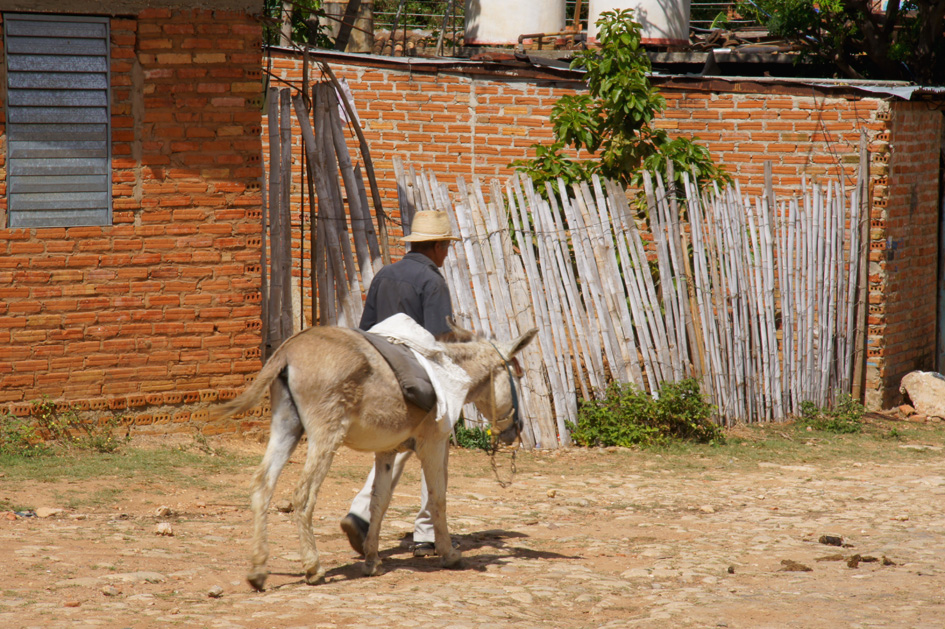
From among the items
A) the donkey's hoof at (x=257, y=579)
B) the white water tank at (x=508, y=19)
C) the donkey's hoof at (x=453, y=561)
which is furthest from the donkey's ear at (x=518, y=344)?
the white water tank at (x=508, y=19)

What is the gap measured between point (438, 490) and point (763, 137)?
6564mm

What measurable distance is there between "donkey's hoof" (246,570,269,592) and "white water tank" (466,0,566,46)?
11.0 metres

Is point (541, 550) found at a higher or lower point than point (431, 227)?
lower

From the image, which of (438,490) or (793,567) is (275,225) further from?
(793,567)

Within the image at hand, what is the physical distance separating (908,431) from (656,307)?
10.1 ft

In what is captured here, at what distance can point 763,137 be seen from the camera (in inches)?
412

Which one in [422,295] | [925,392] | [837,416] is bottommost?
[837,416]

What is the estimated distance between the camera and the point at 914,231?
1074cm

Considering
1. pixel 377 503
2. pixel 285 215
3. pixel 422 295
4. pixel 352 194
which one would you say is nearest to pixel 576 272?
pixel 352 194

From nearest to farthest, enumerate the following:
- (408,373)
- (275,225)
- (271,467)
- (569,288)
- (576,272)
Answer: (271,467), (408,373), (275,225), (569,288), (576,272)

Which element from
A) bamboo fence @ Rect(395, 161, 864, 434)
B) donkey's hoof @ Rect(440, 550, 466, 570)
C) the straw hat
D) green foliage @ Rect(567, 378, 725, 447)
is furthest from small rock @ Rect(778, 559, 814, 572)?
bamboo fence @ Rect(395, 161, 864, 434)

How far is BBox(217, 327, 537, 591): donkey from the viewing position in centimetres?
499

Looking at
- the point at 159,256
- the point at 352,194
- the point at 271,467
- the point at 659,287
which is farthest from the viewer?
the point at 659,287

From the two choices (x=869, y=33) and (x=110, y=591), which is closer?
(x=110, y=591)
